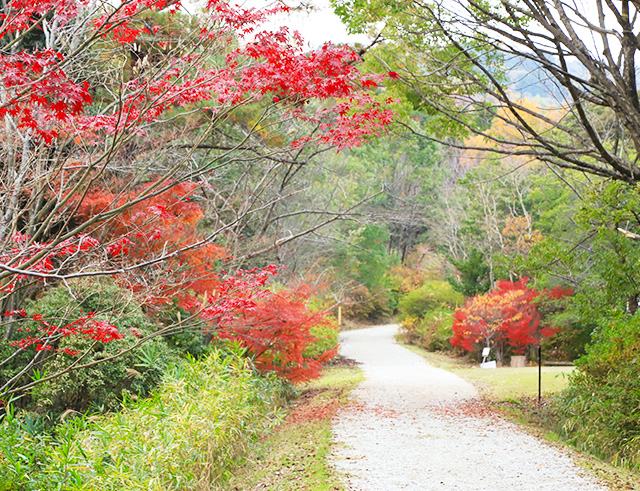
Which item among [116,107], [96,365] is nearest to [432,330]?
[96,365]

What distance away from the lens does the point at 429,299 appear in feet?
97.2

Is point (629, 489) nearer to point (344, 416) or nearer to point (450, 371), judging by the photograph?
point (344, 416)

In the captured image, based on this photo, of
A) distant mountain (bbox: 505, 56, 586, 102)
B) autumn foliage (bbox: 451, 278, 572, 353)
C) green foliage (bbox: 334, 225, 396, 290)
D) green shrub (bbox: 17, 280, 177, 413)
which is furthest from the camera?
green foliage (bbox: 334, 225, 396, 290)

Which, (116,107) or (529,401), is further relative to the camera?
(529,401)

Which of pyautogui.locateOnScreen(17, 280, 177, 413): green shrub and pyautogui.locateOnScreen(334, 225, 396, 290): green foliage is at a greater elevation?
pyautogui.locateOnScreen(334, 225, 396, 290): green foliage

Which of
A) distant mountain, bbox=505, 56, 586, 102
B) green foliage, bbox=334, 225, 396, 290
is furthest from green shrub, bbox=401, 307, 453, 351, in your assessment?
distant mountain, bbox=505, 56, 586, 102

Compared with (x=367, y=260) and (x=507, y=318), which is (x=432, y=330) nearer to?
(x=507, y=318)

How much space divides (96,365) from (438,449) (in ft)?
13.7

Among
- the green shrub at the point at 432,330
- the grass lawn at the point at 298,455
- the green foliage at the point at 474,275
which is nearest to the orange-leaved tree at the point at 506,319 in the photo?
the green shrub at the point at 432,330

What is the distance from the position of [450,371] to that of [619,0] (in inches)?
525

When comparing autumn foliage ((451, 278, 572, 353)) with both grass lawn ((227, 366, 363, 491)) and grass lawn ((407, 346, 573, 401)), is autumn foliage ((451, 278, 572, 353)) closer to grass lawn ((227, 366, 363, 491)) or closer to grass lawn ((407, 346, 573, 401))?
grass lawn ((407, 346, 573, 401))

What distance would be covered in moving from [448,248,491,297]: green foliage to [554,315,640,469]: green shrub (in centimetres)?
1580

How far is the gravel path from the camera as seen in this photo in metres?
6.54

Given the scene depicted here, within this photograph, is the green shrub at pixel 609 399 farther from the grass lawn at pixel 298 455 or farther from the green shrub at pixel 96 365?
the green shrub at pixel 96 365
